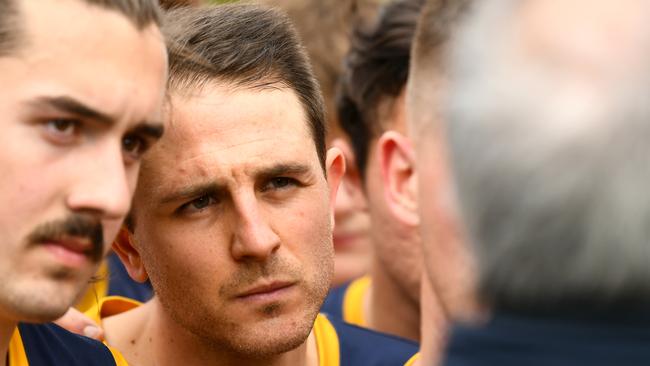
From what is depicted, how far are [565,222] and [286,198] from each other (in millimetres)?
1773

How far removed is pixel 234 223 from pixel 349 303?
240 centimetres

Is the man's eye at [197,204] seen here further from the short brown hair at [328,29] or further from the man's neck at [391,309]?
the short brown hair at [328,29]

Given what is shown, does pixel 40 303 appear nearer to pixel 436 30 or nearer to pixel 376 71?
pixel 436 30

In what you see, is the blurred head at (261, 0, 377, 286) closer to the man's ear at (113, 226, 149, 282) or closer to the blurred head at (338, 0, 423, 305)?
the blurred head at (338, 0, 423, 305)

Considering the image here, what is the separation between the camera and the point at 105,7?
2459 mm

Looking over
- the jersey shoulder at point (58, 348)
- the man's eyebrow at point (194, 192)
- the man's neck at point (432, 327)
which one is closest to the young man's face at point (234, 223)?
the man's eyebrow at point (194, 192)

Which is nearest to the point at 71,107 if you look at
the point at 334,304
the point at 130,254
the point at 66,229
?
the point at 66,229

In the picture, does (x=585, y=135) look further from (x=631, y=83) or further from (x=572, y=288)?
(x=572, y=288)

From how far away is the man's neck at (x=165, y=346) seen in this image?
3281mm

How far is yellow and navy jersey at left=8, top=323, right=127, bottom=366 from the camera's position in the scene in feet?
9.84

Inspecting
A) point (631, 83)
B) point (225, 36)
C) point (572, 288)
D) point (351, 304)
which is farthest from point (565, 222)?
point (351, 304)

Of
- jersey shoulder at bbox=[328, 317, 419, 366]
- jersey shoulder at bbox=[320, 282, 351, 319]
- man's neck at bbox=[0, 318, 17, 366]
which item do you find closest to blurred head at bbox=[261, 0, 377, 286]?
jersey shoulder at bbox=[320, 282, 351, 319]

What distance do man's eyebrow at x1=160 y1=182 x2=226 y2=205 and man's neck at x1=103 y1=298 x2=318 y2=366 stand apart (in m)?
0.48

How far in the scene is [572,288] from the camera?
4.64ft
